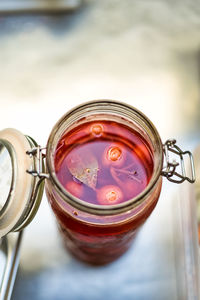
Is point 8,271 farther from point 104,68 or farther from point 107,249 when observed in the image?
point 104,68

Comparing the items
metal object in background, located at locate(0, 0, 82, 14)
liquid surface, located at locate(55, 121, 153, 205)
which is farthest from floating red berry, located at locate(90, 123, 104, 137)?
metal object in background, located at locate(0, 0, 82, 14)

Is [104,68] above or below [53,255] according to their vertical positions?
above

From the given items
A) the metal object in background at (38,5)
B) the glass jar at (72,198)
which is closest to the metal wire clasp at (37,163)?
the glass jar at (72,198)

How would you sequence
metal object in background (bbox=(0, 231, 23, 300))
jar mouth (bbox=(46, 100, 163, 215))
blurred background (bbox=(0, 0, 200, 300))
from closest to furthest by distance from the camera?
jar mouth (bbox=(46, 100, 163, 215)) → metal object in background (bbox=(0, 231, 23, 300)) → blurred background (bbox=(0, 0, 200, 300))

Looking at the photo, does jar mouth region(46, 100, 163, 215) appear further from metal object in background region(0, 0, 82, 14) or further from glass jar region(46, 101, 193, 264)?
metal object in background region(0, 0, 82, 14)

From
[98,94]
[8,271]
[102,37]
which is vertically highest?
[102,37]

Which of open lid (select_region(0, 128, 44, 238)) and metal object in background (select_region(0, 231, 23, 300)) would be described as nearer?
open lid (select_region(0, 128, 44, 238))

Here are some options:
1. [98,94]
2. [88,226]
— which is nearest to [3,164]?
[88,226]
